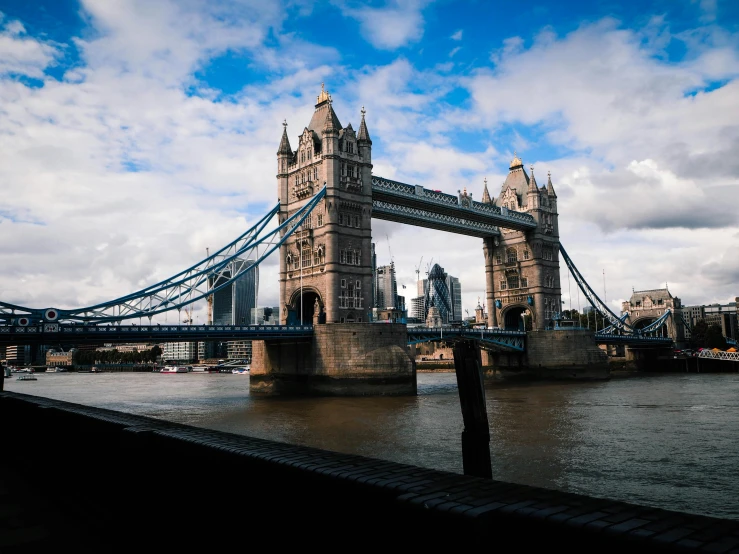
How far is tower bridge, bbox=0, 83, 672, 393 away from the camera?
126ft

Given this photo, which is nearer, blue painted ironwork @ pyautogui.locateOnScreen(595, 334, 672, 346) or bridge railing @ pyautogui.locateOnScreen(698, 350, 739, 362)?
blue painted ironwork @ pyautogui.locateOnScreen(595, 334, 672, 346)

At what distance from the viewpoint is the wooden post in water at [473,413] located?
859 centimetres

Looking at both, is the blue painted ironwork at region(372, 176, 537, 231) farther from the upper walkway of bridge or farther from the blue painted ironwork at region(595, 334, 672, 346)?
the blue painted ironwork at region(595, 334, 672, 346)

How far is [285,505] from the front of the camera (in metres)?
4.53

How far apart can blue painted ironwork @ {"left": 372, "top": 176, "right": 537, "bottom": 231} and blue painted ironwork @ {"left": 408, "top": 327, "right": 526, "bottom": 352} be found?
10.3 m

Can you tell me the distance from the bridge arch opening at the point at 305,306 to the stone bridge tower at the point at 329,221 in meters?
0.09

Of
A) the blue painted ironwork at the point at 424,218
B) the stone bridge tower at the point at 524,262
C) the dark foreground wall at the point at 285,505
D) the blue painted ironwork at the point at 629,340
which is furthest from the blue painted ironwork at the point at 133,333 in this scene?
the blue painted ironwork at the point at 629,340

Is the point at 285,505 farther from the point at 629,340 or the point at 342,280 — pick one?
the point at 629,340

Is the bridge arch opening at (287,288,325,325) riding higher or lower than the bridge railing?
higher

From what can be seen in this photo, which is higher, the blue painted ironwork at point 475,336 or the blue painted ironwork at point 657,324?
the blue painted ironwork at point 657,324

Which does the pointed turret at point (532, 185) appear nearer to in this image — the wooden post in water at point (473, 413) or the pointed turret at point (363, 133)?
the pointed turret at point (363, 133)

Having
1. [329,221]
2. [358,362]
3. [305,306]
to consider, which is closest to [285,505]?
[358,362]

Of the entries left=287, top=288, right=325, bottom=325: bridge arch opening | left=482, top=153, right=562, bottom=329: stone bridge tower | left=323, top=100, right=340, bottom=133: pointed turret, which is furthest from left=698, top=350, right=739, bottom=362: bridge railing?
left=323, top=100, right=340, bottom=133: pointed turret

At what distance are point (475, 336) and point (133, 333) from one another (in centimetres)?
2914
